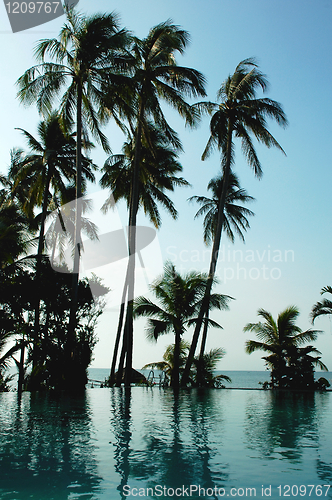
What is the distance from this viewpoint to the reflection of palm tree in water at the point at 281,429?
5.91 metres

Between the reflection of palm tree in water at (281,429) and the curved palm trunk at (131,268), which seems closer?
the reflection of palm tree in water at (281,429)

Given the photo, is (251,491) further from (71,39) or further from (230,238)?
(230,238)

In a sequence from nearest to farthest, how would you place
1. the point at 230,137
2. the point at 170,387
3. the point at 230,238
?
the point at 170,387 → the point at 230,137 → the point at 230,238

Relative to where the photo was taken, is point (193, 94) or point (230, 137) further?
point (230, 137)

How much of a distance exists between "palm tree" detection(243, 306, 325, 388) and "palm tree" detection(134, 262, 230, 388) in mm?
2112

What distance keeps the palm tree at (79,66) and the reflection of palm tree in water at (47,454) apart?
28.1 ft

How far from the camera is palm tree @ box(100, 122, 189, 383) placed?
23.0 meters

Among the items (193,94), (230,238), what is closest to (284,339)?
(230,238)

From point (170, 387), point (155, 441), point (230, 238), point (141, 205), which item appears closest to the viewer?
point (155, 441)

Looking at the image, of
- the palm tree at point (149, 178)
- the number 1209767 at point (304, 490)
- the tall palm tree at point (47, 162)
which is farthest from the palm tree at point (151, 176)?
the number 1209767 at point (304, 490)

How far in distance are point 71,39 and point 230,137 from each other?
915 cm

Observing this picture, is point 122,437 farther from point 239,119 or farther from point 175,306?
point 239,119

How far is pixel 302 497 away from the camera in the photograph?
4.05m

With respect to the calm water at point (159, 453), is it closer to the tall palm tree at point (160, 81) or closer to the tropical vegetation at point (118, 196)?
the tropical vegetation at point (118, 196)
